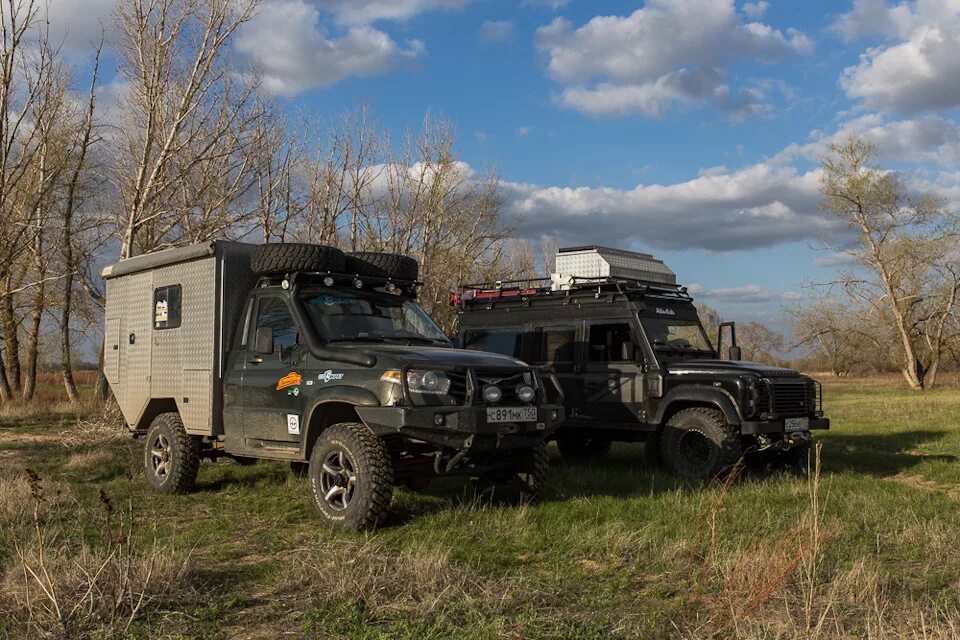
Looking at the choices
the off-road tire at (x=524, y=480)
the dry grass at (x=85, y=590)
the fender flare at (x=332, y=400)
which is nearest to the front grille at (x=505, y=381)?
the off-road tire at (x=524, y=480)

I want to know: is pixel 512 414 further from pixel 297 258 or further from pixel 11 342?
pixel 11 342

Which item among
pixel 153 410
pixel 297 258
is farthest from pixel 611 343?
pixel 153 410

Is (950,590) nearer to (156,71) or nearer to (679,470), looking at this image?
(679,470)

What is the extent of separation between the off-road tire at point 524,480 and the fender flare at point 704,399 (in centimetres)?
276

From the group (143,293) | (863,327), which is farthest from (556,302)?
(863,327)

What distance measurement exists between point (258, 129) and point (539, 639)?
632 inches

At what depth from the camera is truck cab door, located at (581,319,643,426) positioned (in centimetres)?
1076

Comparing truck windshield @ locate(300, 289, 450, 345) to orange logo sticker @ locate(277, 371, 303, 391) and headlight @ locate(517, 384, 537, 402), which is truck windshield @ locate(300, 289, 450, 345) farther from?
headlight @ locate(517, 384, 537, 402)

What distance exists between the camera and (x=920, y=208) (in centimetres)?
4188

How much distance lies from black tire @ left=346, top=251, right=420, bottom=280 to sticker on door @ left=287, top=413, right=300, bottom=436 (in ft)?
5.40

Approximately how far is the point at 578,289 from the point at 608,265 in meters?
0.60

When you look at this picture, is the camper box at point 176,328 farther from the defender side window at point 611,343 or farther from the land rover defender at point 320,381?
the defender side window at point 611,343

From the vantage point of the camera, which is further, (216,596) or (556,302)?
(556,302)

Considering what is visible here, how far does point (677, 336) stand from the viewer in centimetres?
1116
